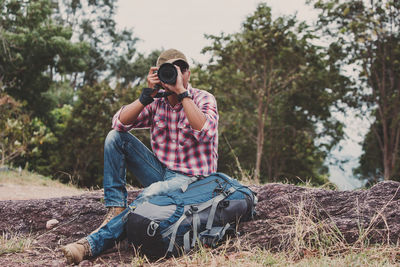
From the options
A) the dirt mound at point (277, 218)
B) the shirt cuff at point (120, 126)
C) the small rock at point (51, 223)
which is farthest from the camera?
the small rock at point (51, 223)

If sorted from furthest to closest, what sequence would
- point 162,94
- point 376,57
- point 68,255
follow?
1. point 376,57
2. point 162,94
3. point 68,255

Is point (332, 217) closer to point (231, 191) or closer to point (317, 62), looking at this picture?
point (231, 191)

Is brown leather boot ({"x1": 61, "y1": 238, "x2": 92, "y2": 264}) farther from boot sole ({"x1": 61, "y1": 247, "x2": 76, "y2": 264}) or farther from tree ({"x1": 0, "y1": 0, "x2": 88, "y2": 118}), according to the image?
tree ({"x1": 0, "y1": 0, "x2": 88, "y2": 118})

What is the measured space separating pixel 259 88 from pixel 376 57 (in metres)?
3.68

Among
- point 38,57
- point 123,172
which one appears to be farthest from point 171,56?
point 38,57

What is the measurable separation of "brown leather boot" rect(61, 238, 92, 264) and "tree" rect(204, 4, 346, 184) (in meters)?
9.02

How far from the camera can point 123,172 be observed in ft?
9.07

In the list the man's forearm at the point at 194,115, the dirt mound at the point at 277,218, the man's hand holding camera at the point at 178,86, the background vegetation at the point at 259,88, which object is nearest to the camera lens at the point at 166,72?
the man's hand holding camera at the point at 178,86

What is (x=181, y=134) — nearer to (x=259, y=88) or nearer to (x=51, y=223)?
(x=51, y=223)

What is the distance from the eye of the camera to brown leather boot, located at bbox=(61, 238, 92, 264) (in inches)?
87.1

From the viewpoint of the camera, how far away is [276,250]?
7.75 feet

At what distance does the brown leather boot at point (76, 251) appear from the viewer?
2.21 m

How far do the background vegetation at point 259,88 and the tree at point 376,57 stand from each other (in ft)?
0.10

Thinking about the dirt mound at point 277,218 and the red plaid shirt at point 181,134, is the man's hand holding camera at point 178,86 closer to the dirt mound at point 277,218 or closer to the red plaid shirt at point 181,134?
the red plaid shirt at point 181,134
